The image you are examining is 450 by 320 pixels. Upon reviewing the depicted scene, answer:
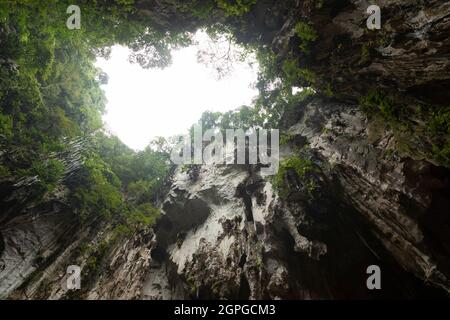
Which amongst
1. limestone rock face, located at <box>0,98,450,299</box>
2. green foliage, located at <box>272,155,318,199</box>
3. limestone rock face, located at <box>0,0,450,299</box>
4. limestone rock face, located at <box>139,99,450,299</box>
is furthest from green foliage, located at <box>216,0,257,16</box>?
green foliage, located at <box>272,155,318,199</box>

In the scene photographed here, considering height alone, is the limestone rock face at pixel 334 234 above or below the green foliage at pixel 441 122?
below

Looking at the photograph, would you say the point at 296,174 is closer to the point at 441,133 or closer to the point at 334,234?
the point at 334,234

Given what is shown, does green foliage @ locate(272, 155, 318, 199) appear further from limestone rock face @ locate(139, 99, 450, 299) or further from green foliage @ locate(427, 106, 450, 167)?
green foliage @ locate(427, 106, 450, 167)

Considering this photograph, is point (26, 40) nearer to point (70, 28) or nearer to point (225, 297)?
point (70, 28)

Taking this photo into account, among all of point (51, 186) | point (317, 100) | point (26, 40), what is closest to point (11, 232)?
point (51, 186)

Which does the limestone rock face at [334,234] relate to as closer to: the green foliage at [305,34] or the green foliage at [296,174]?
the green foliage at [296,174]

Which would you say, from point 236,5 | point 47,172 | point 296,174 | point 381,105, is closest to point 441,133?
point 381,105

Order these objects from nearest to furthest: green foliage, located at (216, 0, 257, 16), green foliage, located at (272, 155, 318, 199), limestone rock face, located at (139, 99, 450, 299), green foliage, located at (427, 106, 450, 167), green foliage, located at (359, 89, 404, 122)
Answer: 1. green foliage, located at (427, 106, 450, 167)
2. limestone rock face, located at (139, 99, 450, 299)
3. green foliage, located at (359, 89, 404, 122)
4. green foliage, located at (272, 155, 318, 199)
5. green foliage, located at (216, 0, 257, 16)

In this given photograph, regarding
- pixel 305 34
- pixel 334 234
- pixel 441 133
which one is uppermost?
pixel 305 34

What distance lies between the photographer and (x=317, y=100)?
10.9m

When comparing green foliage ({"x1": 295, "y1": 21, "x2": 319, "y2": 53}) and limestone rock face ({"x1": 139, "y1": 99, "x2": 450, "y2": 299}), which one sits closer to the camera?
limestone rock face ({"x1": 139, "y1": 99, "x2": 450, "y2": 299})

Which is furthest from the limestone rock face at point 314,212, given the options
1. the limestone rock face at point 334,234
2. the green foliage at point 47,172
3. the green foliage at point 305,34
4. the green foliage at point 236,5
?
the green foliage at point 236,5

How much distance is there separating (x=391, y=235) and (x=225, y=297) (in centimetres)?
415

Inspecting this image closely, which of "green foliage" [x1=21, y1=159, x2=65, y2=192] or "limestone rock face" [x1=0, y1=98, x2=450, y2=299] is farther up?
"green foliage" [x1=21, y1=159, x2=65, y2=192]
